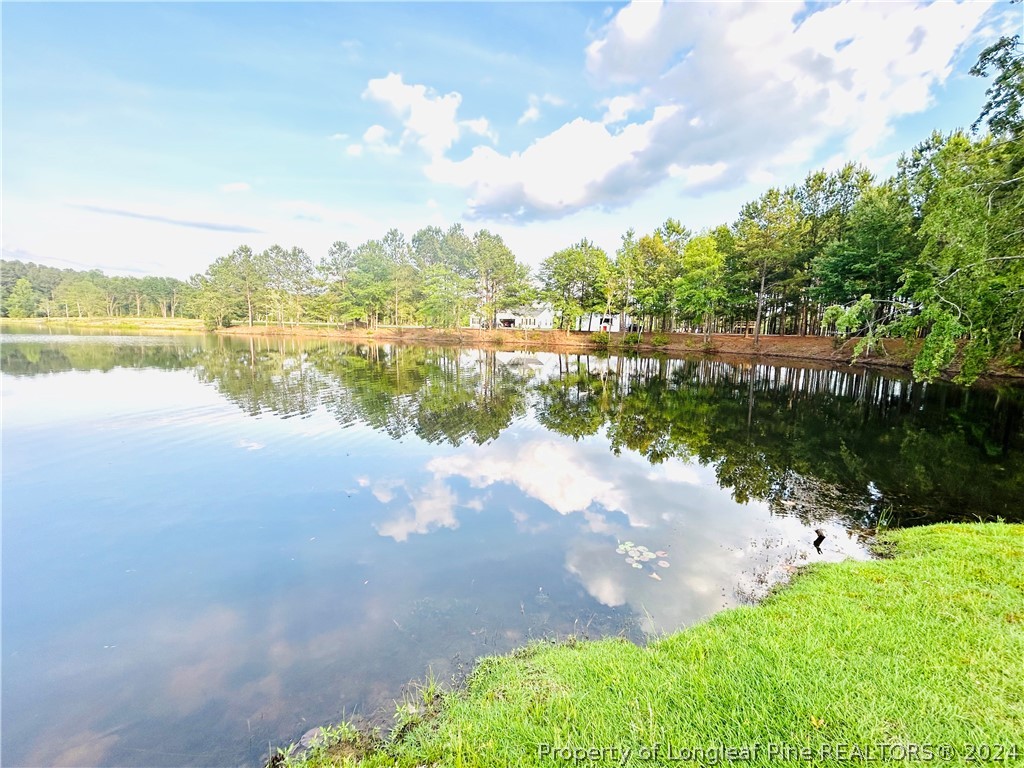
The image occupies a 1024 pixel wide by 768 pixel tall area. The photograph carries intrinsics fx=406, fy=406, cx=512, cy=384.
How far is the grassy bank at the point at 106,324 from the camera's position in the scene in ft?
236

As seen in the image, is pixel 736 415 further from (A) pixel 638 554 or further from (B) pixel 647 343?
(B) pixel 647 343

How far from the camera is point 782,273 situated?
1663 inches

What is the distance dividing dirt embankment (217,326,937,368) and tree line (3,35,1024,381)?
2463 millimetres

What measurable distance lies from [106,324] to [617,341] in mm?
95084

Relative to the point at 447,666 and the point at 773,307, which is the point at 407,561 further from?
the point at 773,307

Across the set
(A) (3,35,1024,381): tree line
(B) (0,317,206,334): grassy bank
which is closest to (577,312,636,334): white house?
(A) (3,35,1024,381): tree line

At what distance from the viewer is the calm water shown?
4.38 meters

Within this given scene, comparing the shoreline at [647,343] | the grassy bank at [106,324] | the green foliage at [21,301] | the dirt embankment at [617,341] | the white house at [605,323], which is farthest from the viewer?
the green foliage at [21,301]

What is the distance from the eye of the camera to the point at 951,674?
10.3ft

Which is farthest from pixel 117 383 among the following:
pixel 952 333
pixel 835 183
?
pixel 835 183

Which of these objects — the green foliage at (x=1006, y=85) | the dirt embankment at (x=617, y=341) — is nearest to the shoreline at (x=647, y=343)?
the dirt embankment at (x=617, y=341)

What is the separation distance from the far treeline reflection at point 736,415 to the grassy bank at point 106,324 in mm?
46622

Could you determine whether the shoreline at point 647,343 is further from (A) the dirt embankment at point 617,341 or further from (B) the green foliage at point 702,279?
(B) the green foliage at point 702,279

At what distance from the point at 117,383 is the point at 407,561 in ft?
75.4
